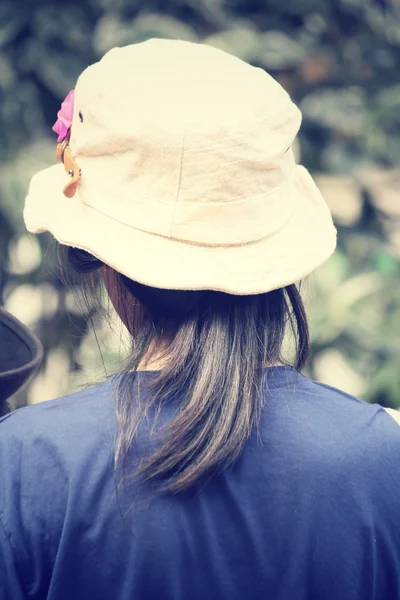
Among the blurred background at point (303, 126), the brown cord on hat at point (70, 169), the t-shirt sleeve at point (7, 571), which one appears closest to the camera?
the t-shirt sleeve at point (7, 571)

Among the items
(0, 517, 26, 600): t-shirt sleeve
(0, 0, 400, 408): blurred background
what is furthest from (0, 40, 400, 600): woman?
(0, 0, 400, 408): blurred background

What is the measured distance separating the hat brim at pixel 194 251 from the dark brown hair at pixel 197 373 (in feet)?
0.13

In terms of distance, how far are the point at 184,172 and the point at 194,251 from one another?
0.09m

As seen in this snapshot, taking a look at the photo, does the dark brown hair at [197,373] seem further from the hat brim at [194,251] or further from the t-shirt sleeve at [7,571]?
the t-shirt sleeve at [7,571]

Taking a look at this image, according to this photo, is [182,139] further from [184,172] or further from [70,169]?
[70,169]

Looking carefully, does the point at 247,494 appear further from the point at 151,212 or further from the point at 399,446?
the point at 151,212

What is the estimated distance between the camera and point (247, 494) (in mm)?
966

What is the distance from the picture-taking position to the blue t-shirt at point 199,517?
0.94 m

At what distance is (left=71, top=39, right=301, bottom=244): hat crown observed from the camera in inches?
38.2

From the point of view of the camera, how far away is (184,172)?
0.98 metres

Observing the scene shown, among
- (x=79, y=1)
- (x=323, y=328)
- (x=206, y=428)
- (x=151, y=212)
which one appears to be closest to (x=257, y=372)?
(x=206, y=428)

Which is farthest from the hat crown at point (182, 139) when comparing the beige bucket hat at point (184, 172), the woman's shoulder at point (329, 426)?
the woman's shoulder at point (329, 426)

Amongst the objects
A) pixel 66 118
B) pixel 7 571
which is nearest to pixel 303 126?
pixel 66 118

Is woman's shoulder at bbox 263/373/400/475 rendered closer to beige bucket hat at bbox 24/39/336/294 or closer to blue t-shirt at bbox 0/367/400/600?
blue t-shirt at bbox 0/367/400/600
